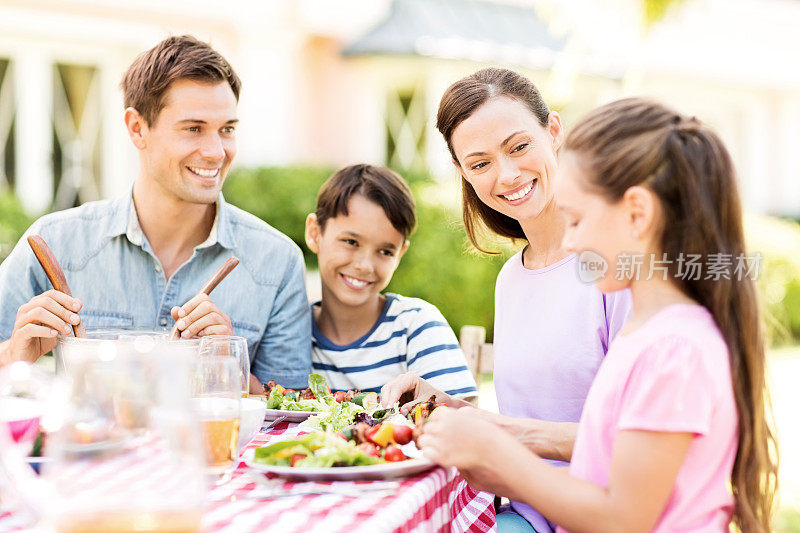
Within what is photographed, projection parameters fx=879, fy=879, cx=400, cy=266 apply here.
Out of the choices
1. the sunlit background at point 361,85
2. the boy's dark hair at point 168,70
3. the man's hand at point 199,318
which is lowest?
the man's hand at point 199,318

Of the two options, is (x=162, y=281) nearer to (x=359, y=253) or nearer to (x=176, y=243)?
(x=176, y=243)

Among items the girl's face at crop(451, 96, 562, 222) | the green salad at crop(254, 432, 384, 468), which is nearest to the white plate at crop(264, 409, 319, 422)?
the green salad at crop(254, 432, 384, 468)

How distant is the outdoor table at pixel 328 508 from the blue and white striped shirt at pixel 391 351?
1.17 meters

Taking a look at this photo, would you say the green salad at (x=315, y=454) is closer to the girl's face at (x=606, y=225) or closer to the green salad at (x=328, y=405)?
the green salad at (x=328, y=405)

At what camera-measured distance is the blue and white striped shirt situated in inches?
121

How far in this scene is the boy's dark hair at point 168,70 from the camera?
2945mm

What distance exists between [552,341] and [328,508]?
1091 millimetres

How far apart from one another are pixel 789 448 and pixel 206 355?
5.51 meters

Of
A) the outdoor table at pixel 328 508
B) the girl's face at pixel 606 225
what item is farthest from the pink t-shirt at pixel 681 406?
the outdoor table at pixel 328 508

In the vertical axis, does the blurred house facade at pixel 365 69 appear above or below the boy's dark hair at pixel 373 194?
above

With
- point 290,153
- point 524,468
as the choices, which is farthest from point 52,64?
point 524,468

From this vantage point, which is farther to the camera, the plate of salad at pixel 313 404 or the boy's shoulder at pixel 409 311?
the boy's shoulder at pixel 409 311

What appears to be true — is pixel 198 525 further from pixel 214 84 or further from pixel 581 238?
pixel 214 84

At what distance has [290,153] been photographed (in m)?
10.9
